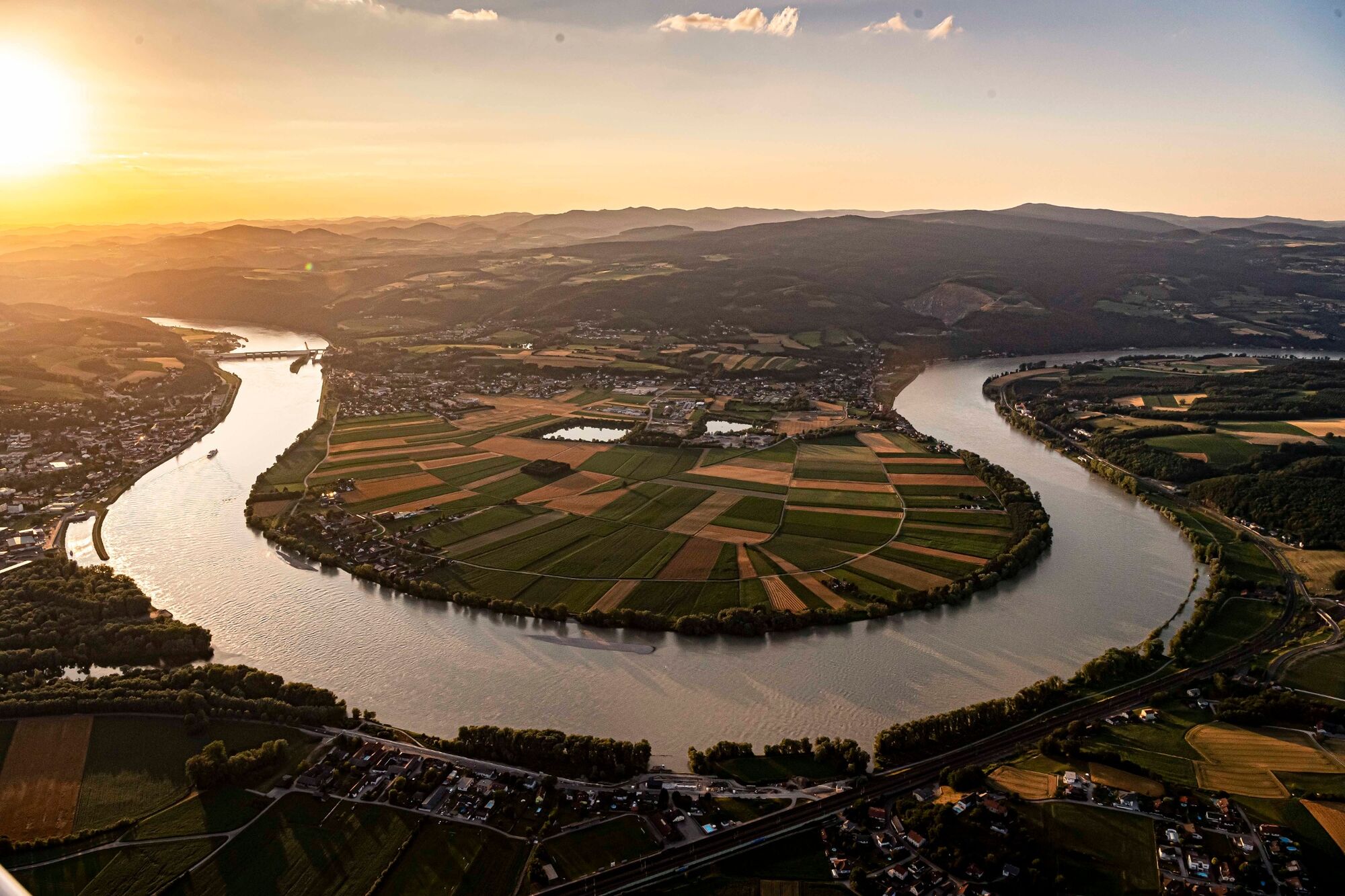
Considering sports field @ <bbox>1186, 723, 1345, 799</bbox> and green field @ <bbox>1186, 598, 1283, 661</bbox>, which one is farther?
green field @ <bbox>1186, 598, 1283, 661</bbox>

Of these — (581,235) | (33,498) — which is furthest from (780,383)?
(581,235)

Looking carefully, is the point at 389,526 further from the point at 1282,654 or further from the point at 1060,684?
the point at 1282,654

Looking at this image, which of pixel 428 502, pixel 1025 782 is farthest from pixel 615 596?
pixel 1025 782

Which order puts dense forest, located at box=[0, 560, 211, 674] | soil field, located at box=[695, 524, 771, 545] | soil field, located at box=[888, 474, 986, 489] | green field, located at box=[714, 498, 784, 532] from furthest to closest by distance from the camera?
soil field, located at box=[888, 474, 986, 489]
green field, located at box=[714, 498, 784, 532]
soil field, located at box=[695, 524, 771, 545]
dense forest, located at box=[0, 560, 211, 674]

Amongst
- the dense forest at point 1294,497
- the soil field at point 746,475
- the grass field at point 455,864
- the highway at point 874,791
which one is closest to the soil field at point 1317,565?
the dense forest at point 1294,497

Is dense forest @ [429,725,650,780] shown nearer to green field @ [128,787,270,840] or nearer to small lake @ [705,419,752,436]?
green field @ [128,787,270,840]

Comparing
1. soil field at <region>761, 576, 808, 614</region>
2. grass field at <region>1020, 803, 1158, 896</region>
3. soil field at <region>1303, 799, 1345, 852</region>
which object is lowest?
grass field at <region>1020, 803, 1158, 896</region>

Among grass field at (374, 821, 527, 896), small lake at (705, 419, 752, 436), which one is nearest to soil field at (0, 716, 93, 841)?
grass field at (374, 821, 527, 896)
